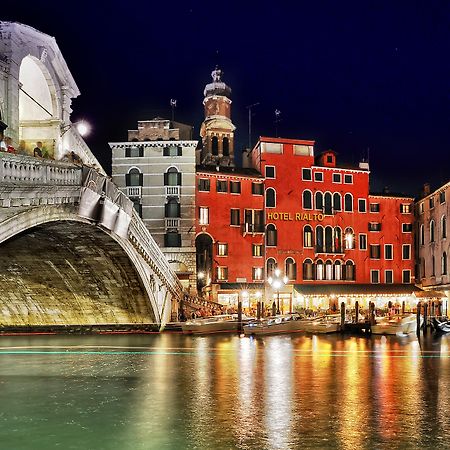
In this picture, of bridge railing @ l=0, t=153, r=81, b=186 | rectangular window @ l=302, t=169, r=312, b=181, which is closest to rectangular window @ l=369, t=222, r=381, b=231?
rectangular window @ l=302, t=169, r=312, b=181

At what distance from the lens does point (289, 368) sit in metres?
18.5

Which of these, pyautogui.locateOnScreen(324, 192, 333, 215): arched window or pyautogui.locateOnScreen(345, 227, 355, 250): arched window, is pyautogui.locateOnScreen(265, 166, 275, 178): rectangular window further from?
pyautogui.locateOnScreen(345, 227, 355, 250): arched window

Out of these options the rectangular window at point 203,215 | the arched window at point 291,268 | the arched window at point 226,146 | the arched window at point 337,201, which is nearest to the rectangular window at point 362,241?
the arched window at point 337,201

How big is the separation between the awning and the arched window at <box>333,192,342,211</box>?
17.9 ft

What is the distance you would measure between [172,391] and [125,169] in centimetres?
3131

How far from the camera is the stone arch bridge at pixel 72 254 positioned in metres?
16.5

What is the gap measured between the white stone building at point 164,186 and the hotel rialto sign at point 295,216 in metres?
6.30

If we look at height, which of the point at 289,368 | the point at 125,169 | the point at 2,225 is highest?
the point at 125,169

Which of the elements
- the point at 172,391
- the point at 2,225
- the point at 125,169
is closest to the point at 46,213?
the point at 2,225

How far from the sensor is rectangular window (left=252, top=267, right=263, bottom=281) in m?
46.3

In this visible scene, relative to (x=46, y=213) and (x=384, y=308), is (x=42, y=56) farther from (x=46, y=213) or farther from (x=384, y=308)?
(x=384, y=308)

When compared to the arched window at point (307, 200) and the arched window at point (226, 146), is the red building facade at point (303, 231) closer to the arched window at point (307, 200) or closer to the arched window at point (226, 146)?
the arched window at point (307, 200)

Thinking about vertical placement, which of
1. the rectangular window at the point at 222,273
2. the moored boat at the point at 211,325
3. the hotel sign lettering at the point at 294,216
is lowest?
the moored boat at the point at 211,325

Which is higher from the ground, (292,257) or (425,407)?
(292,257)
